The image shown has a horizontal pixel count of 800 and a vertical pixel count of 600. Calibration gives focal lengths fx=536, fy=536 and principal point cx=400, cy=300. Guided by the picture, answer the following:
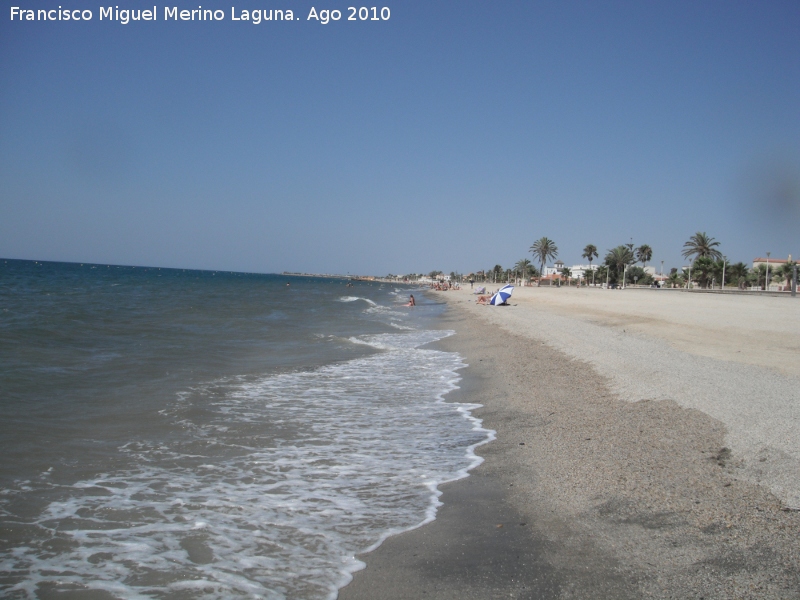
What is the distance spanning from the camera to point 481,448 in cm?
703

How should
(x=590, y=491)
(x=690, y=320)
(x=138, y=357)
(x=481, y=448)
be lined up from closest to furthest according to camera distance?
1. (x=590, y=491)
2. (x=481, y=448)
3. (x=138, y=357)
4. (x=690, y=320)

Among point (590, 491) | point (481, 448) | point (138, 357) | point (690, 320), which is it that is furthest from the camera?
point (690, 320)

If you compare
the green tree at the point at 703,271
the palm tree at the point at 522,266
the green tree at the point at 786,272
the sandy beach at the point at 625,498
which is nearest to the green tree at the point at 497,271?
the palm tree at the point at 522,266

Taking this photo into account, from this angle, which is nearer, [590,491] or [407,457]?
[590,491]

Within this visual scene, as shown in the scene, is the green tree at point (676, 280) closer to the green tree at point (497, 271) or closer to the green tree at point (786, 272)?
the green tree at point (786, 272)

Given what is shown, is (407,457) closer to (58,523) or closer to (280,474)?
(280,474)

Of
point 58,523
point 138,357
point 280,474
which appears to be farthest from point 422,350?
point 58,523

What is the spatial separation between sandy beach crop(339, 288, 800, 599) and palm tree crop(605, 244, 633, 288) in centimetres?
10701

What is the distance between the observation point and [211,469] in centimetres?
619

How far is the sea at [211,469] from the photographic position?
4.03 m

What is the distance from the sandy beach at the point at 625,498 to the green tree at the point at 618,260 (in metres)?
107

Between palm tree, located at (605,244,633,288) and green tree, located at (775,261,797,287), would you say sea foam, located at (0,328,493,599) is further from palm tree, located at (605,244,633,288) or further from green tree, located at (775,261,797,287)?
palm tree, located at (605,244,633,288)

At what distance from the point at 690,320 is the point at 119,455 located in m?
20.5

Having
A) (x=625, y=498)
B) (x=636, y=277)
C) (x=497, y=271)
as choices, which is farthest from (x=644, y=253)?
(x=625, y=498)
